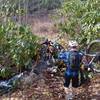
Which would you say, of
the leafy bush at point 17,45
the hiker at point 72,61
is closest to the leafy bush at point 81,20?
the leafy bush at point 17,45

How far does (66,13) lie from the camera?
8.20 meters

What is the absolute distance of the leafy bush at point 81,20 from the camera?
7027mm

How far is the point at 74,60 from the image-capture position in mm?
5359

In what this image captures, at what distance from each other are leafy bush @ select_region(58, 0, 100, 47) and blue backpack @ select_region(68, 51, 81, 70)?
151 centimetres

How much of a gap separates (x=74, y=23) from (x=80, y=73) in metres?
2.61

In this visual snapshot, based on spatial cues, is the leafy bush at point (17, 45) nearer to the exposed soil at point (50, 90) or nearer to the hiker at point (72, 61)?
the exposed soil at point (50, 90)

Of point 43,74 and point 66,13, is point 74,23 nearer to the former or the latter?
point 66,13

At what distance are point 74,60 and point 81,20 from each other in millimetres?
2233

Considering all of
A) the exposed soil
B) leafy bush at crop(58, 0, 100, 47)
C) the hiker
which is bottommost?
the exposed soil

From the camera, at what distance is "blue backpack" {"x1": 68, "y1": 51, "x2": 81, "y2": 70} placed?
5340 mm

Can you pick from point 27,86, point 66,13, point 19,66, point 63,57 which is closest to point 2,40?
point 19,66

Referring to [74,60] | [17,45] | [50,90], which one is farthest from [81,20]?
[74,60]

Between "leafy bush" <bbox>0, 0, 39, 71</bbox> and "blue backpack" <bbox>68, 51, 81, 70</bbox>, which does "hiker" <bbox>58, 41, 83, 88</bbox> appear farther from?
"leafy bush" <bbox>0, 0, 39, 71</bbox>

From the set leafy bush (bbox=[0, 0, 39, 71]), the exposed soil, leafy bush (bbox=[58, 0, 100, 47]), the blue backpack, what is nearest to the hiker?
the blue backpack
